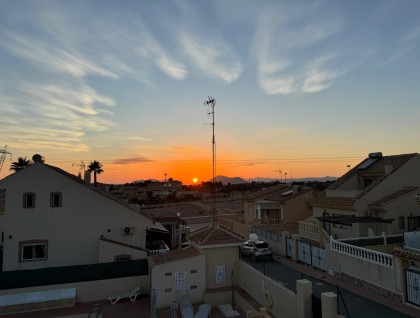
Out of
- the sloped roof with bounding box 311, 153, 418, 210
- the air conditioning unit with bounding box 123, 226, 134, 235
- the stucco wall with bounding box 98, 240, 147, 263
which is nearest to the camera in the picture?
the sloped roof with bounding box 311, 153, 418, 210

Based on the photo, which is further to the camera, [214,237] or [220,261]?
[214,237]

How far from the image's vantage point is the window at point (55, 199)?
24.5 m

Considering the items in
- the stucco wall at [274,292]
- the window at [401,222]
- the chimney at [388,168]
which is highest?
the chimney at [388,168]

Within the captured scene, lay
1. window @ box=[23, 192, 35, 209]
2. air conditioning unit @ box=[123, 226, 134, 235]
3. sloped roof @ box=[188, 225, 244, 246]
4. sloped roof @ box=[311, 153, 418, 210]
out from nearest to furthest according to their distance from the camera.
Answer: sloped roof @ box=[188, 225, 244, 246]
sloped roof @ box=[311, 153, 418, 210]
window @ box=[23, 192, 35, 209]
air conditioning unit @ box=[123, 226, 134, 235]

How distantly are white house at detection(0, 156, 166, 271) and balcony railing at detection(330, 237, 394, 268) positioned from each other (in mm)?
14166

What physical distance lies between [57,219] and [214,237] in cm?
1222

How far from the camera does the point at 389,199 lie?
2211 cm

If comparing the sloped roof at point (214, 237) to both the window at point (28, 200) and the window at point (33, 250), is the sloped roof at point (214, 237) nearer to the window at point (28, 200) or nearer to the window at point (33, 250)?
→ the window at point (33, 250)

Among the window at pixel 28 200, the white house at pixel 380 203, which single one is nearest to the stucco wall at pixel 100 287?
the window at pixel 28 200

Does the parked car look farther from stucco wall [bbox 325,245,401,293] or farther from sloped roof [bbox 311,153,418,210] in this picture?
sloped roof [bbox 311,153,418,210]

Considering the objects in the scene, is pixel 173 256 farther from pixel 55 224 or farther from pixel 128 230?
pixel 55 224

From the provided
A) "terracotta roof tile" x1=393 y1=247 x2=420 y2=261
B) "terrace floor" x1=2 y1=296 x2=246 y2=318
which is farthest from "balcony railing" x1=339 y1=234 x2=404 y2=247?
"terrace floor" x1=2 y1=296 x2=246 y2=318

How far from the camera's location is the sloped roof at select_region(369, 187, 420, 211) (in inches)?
864

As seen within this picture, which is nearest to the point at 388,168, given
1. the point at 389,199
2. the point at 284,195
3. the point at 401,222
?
the point at 389,199
